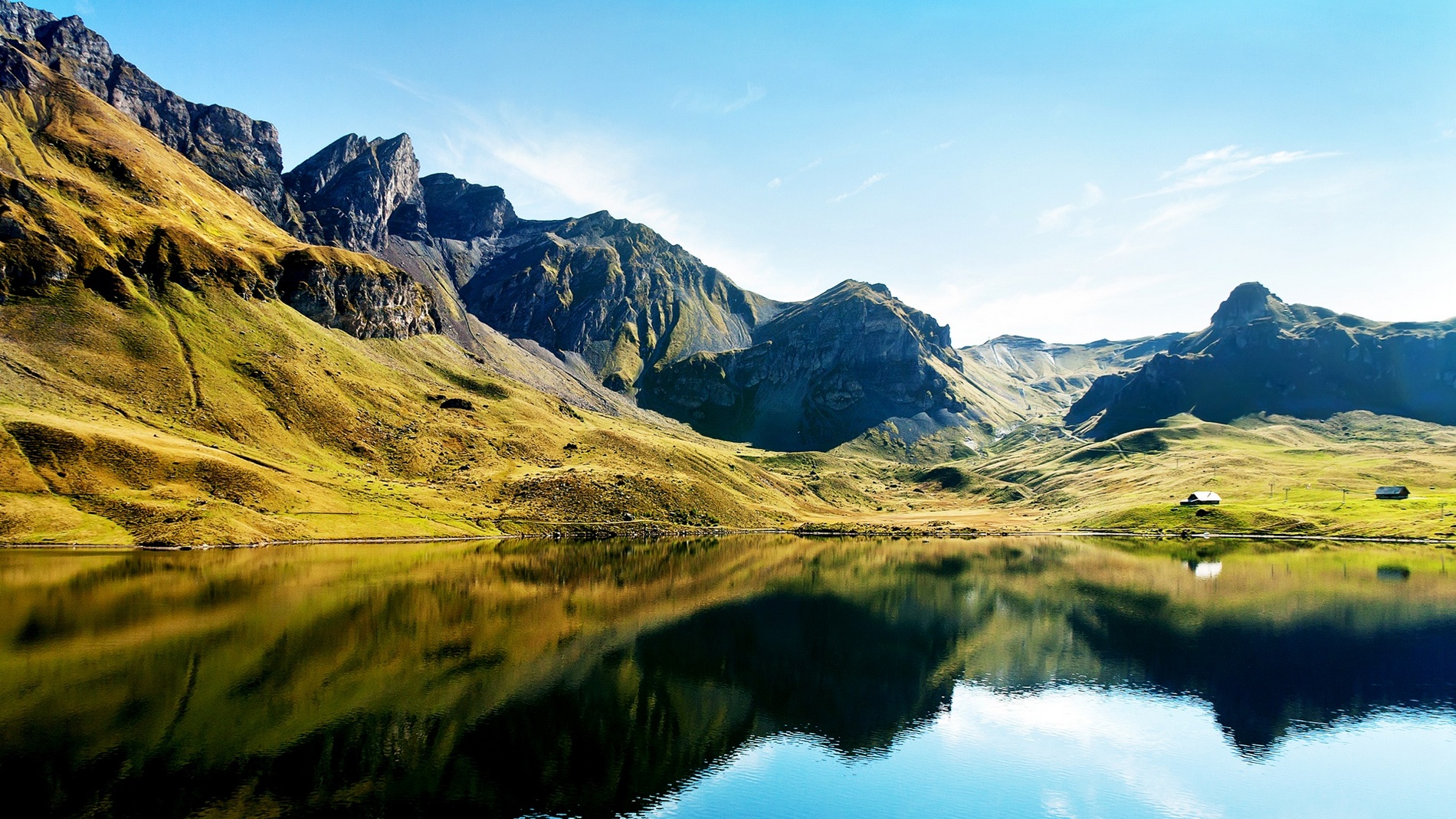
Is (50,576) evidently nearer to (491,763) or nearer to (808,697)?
(491,763)

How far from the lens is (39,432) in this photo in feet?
432

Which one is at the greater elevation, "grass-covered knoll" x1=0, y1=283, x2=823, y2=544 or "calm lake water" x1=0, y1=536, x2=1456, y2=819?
"grass-covered knoll" x1=0, y1=283, x2=823, y2=544

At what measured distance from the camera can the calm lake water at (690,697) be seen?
4081 cm

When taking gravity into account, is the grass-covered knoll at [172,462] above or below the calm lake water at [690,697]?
above

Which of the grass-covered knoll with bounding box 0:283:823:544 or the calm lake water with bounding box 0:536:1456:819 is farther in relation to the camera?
the grass-covered knoll with bounding box 0:283:823:544

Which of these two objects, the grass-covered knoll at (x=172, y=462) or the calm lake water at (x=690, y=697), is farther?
the grass-covered knoll at (x=172, y=462)

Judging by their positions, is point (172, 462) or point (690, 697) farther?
point (172, 462)

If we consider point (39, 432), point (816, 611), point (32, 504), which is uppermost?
point (39, 432)

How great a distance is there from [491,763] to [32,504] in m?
128

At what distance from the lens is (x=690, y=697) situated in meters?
60.5

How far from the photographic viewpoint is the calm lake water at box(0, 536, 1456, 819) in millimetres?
40812

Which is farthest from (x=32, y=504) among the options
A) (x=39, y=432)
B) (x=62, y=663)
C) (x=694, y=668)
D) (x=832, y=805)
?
(x=832, y=805)

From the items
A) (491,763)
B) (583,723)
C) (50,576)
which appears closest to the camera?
(491,763)

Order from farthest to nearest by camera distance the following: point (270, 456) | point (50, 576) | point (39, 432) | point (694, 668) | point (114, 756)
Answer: point (270, 456)
point (39, 432)
point (50, 576)
point (694, 668)
point (114, 756)
